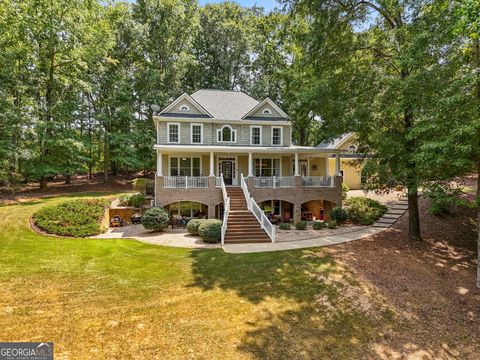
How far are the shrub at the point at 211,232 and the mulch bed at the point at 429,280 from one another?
5.42 m

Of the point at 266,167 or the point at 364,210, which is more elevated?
the point at 266,167

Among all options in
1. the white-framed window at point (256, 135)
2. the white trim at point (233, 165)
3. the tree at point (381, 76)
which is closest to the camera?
the tree at point (381, 76)

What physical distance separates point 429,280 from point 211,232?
29.7ft

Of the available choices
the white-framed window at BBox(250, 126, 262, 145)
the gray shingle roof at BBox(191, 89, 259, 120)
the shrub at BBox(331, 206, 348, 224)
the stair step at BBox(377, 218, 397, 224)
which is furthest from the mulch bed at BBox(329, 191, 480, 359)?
the gray shingle roof at BBox(191, 89, 259, 120)

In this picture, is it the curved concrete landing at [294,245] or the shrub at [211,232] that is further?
the shrub at [211,232]

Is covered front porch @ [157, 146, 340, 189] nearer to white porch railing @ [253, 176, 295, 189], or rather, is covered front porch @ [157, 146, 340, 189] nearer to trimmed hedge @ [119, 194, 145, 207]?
white porch railing @ [253, 176, 295, 189]

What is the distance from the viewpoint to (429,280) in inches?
371

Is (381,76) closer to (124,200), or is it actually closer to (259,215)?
(259,215)

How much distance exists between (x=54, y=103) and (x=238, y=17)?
2602cm

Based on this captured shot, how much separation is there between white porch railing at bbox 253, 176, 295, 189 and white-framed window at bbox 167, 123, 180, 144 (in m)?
6.77

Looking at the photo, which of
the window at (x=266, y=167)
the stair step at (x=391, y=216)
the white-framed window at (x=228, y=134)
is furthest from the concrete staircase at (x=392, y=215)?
the white-framed window at (x=228, y=134)

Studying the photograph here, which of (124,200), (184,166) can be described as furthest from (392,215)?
(124,200)

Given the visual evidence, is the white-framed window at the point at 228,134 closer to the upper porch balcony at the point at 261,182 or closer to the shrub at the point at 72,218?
the upper porch balcony at the point at 261,182

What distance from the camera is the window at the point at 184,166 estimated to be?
66.9 feet
